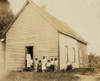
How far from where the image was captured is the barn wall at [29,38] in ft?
58.6

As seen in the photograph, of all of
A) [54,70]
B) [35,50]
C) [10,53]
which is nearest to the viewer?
[54,70]

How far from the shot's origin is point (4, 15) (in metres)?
31.3

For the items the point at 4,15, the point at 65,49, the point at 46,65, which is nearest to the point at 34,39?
the point at 46,65

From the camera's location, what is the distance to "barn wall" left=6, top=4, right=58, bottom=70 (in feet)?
58.6

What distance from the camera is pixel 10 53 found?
64.7 ft

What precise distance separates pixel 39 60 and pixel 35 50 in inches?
42.3

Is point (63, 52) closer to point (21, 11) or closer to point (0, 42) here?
point (21, 11)

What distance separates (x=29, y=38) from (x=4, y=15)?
1397cm

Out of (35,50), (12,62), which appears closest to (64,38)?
(35,50)

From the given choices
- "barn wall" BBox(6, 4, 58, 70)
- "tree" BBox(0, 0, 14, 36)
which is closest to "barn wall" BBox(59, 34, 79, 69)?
"barn wall" BBox(6, 4, 58, 70)

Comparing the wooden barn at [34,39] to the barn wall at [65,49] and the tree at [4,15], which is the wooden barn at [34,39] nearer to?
the barn wall at [65,49]

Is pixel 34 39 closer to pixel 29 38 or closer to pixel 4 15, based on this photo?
pixel 29 38

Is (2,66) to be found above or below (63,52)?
below

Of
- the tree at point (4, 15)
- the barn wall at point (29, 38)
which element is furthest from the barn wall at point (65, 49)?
the tree at point (4, 15)
